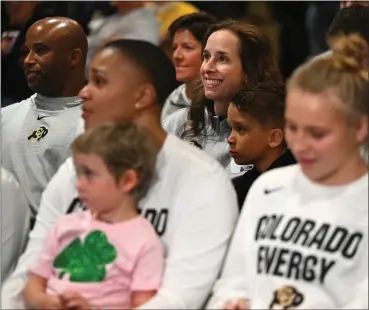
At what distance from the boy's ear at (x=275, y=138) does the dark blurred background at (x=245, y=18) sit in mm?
701

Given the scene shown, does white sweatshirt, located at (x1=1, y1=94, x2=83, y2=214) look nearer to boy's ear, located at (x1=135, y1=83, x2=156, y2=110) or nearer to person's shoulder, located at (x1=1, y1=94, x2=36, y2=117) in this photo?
person's shoulder, located at (x1=1, y1=94, x2=36, y2=117)

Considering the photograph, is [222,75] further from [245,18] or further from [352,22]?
[245,18]

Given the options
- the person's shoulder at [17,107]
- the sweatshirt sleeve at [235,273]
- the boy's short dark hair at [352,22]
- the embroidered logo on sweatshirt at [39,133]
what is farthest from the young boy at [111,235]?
the boy's short dark hair at [352,22]

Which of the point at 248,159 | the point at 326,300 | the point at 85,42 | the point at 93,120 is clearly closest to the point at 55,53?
the point at 85,42

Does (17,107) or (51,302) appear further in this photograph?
(17,107)

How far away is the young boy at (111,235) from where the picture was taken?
1.76 m

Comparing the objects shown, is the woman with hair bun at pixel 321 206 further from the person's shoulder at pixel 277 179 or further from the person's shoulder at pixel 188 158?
the person's shoulder at pixel 188 158

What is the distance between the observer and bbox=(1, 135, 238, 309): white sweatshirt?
1774mm

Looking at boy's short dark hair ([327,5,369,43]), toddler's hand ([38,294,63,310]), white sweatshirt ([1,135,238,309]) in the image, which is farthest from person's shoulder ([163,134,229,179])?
boy's short dark hair ([327,5,369,43])

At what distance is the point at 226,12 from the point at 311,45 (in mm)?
317

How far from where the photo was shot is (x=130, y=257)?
1.76 m

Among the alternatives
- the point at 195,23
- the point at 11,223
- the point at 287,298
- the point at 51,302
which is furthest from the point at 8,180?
the point at 195,23

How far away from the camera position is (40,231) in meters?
1.90

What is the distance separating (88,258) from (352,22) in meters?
0.84
